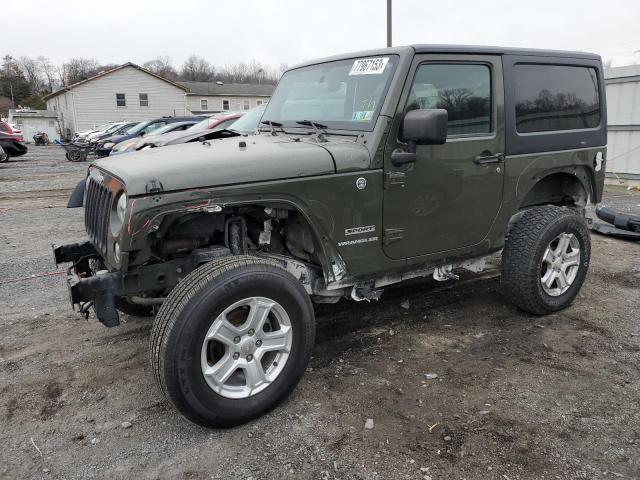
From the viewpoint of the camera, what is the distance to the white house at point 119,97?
134 feet

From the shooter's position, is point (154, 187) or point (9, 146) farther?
point (9, 146)

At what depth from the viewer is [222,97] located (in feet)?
174

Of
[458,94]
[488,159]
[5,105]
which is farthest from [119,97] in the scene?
[488,159]

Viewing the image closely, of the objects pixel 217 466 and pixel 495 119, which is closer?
pixel 217 466

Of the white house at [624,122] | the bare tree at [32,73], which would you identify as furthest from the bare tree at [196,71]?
the white house at [624,122]

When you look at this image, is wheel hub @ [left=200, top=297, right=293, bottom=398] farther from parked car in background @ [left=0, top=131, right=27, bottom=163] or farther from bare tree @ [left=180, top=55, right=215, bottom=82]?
bare tree @ [left=180, top=55, right=215, bottom=82]

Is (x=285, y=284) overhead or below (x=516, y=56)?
below

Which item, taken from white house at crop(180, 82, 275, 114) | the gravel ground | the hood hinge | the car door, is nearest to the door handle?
the car door

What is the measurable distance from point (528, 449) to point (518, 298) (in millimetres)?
1797

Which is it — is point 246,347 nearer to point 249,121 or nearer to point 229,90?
point 249,121

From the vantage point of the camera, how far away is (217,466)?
2617mm

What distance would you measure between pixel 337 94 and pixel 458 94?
0.88 m

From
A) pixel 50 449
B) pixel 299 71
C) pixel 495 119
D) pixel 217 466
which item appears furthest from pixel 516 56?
pixel 50 449

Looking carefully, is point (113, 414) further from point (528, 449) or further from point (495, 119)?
point (495, 119)
